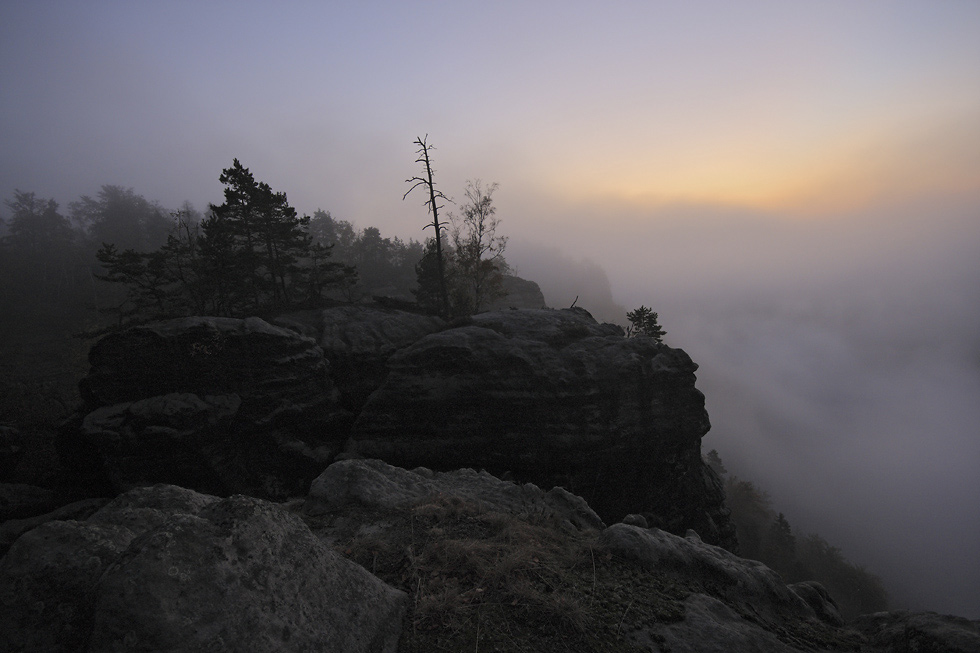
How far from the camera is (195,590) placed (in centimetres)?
300

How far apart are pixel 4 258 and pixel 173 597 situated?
7974 centimetres

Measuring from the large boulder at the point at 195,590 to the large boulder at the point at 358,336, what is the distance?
53.2 ft

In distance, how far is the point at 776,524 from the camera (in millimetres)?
50406

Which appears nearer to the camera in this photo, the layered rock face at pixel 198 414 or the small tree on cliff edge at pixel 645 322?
the layered rock face at pixel 198 414

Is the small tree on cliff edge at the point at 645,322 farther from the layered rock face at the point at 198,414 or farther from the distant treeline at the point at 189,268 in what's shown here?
the layered rock face at the point at 198,414

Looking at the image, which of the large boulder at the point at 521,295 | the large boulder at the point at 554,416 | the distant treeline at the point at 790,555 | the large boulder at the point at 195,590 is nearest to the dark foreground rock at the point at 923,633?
the large boulder at the point at 195,590

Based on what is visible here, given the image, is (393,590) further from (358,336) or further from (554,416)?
(358,336)

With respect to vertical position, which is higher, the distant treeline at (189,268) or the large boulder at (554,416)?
the distant treeline at (189,268)

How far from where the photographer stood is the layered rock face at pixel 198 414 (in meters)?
14.6

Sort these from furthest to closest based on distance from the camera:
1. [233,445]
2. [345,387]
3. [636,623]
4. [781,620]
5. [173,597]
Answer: [345,387], [233,445], [781,620], [636,623], [173,597]

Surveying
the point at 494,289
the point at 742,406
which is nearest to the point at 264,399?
the point at 494,289

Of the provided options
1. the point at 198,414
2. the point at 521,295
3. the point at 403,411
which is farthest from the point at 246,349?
the point at 521,295

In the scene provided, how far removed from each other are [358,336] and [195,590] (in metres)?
19.1

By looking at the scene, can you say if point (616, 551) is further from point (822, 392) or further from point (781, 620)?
point (822, 392)
